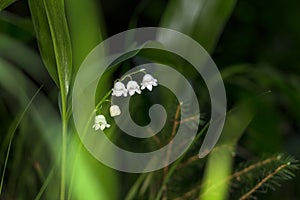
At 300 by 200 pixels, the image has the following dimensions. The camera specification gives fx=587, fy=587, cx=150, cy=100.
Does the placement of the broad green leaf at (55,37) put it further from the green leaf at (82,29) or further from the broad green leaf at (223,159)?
the broad green leaf at (223,159)

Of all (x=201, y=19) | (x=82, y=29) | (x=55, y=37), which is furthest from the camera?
(x=201, y=19)

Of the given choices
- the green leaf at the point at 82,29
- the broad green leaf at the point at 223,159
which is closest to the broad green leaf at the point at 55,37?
the green leaf at the point at 82,29

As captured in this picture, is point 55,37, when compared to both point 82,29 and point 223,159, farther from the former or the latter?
point 223,159

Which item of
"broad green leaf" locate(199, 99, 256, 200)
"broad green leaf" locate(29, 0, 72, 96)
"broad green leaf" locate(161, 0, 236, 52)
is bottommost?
"broad green leaf" locate(199, 99, 256, 200)

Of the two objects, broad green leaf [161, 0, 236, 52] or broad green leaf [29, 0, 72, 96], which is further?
broad green leaf [161, 0, 236, 52]

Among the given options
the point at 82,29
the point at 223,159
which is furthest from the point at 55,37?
the point at 223,159

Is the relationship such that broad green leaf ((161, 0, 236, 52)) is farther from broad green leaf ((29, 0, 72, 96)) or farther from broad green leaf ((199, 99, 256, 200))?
broad green leaf ((29, 0, 72, 96))

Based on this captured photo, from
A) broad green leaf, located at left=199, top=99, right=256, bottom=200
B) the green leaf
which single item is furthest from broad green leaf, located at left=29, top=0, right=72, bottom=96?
broad green leaf, located at left=199, top=99, right=256, bottom=200
